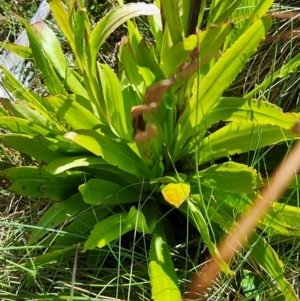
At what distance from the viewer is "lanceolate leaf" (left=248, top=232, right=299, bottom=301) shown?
42.4 inches

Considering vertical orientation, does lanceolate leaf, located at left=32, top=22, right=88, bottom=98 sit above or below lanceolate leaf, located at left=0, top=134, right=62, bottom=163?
above

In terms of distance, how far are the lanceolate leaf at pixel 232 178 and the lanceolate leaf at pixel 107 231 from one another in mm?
194

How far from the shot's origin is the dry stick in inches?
43.8

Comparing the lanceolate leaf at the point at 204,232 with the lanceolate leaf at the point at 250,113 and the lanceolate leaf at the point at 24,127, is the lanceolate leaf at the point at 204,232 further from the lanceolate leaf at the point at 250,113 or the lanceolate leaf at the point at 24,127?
the lanceolate leaf at the point at 24,127

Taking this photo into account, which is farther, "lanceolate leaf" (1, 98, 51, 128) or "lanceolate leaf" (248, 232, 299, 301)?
"lanceolate leaf" (1, 98, 51, 128)

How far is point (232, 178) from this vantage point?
109 cm

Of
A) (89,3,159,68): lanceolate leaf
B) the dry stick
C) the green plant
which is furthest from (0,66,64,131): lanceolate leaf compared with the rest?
the dry stick

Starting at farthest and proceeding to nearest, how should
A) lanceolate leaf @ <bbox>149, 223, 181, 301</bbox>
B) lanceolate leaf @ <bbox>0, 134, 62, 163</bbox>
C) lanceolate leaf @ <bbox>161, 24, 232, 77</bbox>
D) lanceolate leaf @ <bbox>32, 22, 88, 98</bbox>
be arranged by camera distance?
lanceolate leaf @ <bbox>32, 22, 88, 98</bbox>
lanceolate leaf @ <bbox>0, 134, 62, 163</bbox>
lanceolate leaf @ <bbox>149, 223, 181, 301</bbox>
lanceolate leaf @ <bbox>161, 24, 232, 77</bbox>

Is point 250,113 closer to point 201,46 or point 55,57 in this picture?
point 201,46

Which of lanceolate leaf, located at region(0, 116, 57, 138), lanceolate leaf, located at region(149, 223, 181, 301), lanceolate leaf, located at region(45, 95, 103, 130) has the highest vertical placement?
lanceolate leaf, located at region(45, 95, 103, 130)

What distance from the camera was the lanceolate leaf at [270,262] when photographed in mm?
1078

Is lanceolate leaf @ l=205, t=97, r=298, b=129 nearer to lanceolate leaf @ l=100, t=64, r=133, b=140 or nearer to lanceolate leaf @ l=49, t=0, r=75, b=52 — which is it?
lanceolate leaf @ l=100, t=64, r=133, b=140

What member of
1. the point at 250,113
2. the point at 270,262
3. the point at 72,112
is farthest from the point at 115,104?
the point at 270,262

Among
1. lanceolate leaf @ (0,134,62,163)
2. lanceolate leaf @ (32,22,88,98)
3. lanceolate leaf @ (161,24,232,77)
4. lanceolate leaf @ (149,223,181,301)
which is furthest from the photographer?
lanceolate leaf @ (32,22,88,98)
